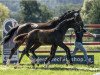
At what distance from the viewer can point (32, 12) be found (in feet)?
270

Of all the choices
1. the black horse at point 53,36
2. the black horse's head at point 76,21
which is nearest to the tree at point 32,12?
the black horse's head at point 76,21

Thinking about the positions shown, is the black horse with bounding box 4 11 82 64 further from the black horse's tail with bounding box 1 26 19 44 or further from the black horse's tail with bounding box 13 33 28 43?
the black horse's tail with bounding box 13 33 28 43

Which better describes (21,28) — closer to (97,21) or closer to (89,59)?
(89,59)

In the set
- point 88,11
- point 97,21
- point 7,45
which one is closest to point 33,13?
point 88,11

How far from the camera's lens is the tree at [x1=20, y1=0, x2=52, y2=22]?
80438 mm

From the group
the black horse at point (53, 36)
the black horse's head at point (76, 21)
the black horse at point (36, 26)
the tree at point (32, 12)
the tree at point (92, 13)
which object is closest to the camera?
the black horse at point (53, 36)

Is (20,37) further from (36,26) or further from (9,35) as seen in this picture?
(9,35)

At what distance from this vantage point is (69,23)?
19.2 m

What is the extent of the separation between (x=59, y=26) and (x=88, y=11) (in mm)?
49745

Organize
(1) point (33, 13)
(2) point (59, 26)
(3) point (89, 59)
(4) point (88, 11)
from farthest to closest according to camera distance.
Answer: (1) point (33, 13)
(4) point (88, 11)
(3) point (89, 59)
(2) point (59, 26)

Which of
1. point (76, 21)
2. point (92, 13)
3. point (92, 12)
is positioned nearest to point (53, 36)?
point (76, 21)

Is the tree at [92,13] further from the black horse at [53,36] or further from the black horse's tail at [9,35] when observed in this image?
the black horse at [53,36]

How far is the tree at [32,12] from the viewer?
80.4 meters

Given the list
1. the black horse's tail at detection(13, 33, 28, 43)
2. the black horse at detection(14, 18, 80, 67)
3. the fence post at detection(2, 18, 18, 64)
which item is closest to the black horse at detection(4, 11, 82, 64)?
the black horse's tail at detection(13, 33, 28, 43)
